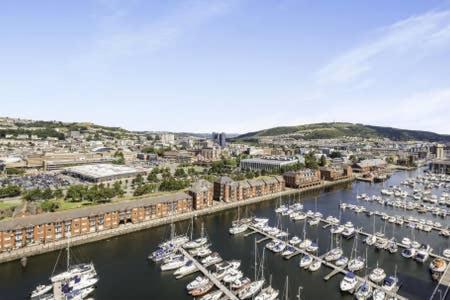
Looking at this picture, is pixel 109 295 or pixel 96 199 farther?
Result: pixel 96 199

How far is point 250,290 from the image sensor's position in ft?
96.6

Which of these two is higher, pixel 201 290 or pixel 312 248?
pixel 312 248

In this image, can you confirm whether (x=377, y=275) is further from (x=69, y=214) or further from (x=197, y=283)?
(x=69, y=214)

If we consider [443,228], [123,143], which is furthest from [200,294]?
[123,143]

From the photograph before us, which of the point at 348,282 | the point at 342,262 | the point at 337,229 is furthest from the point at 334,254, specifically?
the point at 337,229

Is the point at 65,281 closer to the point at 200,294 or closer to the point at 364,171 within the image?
the point at 200,294

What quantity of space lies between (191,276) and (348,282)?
1561 cm

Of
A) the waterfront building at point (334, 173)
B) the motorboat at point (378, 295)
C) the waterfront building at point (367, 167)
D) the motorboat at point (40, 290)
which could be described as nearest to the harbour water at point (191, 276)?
the motorboat at point (40, 290)

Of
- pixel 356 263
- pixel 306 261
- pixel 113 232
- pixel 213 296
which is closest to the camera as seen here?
pixel 213 296

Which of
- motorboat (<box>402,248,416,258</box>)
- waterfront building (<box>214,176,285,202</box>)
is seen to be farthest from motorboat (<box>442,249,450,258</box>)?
waterfront building (<box>214,176,285,202</box>)

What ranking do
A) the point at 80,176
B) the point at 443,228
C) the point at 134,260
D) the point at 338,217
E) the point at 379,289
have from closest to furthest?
1. the point at 379,289
2. the point at 134,260
3. the point at 443,228
4. the point at 338,217
5. the point at 80,176

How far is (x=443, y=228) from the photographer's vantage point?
48281 millimetres

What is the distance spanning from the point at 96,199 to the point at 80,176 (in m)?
38.3

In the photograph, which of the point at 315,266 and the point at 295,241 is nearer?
the point at 315,266
